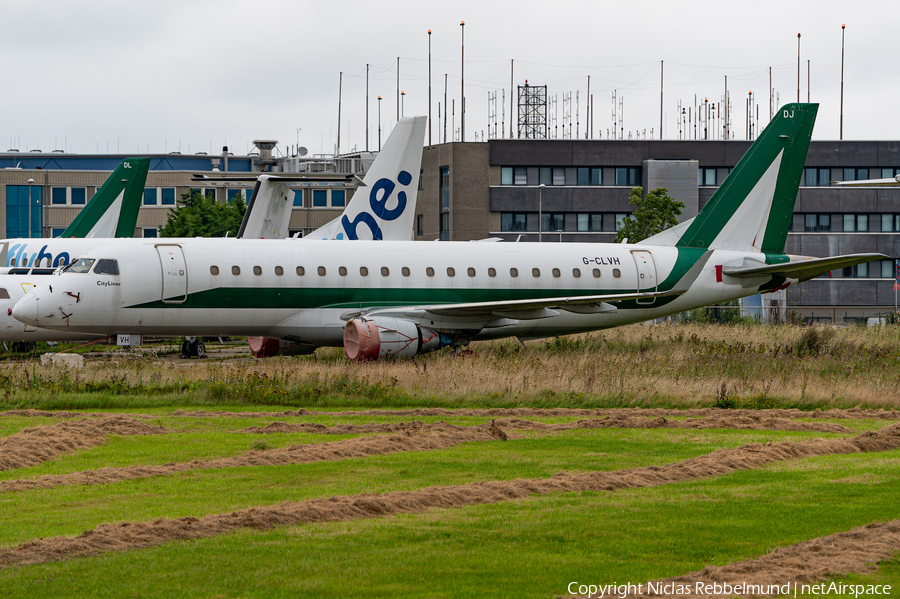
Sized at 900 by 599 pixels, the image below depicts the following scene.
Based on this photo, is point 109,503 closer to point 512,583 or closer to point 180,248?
point 512,583

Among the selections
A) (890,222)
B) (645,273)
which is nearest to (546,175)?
(890,222)

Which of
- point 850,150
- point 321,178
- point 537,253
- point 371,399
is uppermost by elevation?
point 850,150

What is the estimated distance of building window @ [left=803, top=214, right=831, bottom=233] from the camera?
3898 inches

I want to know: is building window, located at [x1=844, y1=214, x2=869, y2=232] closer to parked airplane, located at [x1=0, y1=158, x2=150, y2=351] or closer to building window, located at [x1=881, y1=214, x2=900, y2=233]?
building window, located at [x1=881, y1=214, x2=900, y2=233]

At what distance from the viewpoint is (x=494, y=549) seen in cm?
943

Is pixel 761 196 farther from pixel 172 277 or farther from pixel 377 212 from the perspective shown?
pixel 172 277

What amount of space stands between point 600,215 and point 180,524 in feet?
305

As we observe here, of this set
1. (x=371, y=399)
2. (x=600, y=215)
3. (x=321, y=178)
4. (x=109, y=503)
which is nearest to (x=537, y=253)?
(x=321, y=178)

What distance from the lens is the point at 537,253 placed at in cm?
3331

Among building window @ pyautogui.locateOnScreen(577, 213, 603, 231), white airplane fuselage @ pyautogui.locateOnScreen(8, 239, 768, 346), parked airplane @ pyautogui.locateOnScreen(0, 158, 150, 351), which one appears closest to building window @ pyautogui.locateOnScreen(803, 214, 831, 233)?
building window @ pyautogui.locateOnScreen(577, 213, 603, 231)

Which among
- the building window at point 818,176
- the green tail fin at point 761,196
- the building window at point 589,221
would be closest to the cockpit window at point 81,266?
the green tail fin at point 761,196

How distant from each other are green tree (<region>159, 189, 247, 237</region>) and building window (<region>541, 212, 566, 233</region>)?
27.4 m

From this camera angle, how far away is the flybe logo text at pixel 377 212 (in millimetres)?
38375

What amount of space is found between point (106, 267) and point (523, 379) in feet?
35.9
